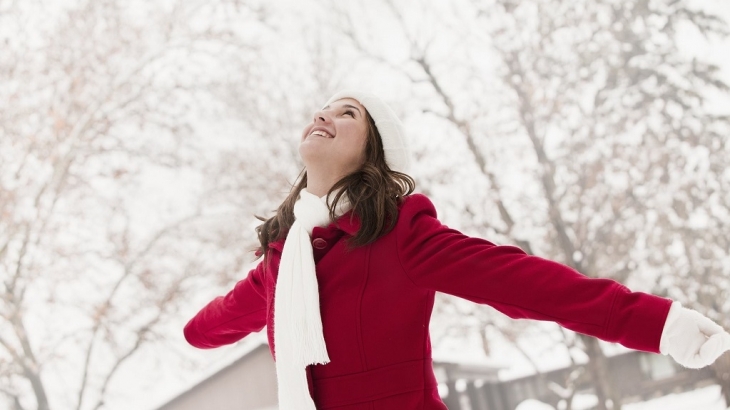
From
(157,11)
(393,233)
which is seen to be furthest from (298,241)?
(157,11)

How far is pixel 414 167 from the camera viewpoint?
4520 millimetres

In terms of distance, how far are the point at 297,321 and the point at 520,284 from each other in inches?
14.1

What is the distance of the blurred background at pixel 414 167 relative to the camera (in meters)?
4.02

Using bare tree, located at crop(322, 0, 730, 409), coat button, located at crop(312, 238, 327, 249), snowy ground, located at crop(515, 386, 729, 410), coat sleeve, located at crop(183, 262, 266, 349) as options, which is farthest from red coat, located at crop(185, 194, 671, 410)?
snowy ground, located at crop(515, 386, 729, 410)

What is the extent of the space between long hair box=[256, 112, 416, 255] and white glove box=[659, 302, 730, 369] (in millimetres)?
452

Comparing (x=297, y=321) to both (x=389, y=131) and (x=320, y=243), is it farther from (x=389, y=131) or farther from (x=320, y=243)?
(x=389, y=131)

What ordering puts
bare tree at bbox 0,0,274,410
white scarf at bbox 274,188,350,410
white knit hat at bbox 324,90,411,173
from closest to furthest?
white scarf at bbox 274,188,350,410, white knit hat at bbox 324,90,411,173, bare tree at bbox 0,0,274,410

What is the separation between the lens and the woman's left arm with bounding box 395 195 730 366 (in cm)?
89

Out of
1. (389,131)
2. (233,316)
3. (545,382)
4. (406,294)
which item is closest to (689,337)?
(406,294)

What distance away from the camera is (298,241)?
3.89 ft

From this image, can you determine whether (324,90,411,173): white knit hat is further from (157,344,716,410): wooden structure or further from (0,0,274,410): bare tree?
(0,0,274,410): bare tree

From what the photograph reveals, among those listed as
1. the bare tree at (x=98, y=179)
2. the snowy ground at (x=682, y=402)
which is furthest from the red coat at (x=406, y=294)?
the snowy ground at (x=682, y=402)

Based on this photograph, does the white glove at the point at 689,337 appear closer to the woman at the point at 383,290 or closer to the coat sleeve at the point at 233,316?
the woman at the point at 383,290

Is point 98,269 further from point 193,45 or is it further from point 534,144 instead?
point 534,144
